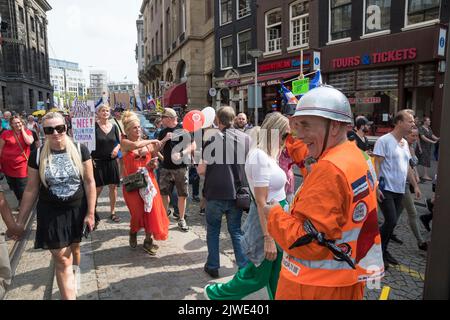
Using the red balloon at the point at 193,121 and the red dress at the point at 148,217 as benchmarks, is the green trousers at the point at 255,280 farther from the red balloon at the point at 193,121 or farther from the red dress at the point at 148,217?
the red balloon at the point at 193,121

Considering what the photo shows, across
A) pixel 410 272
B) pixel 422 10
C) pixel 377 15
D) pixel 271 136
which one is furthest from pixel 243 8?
pixel 271 136

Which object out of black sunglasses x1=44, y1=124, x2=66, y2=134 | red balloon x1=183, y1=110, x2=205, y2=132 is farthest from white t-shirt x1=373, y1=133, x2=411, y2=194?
black sunglasses x1=44, y1=124, x2=66, y2=134

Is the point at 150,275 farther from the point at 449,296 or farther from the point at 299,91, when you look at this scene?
the point at 299,91

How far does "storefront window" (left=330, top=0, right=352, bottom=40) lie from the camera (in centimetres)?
1475

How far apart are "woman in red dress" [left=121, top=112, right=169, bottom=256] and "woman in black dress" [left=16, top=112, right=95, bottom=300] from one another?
4.17ft

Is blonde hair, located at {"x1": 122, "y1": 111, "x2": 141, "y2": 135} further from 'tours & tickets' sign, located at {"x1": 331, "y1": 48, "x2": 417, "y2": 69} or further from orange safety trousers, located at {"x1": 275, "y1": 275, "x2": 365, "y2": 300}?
'tours & tickets' sign, located at {"x1": 331, "y1": 48, "x2": 417, "y2": 69}

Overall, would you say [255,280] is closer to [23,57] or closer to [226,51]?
[226,51]

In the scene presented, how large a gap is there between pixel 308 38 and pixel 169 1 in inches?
1014

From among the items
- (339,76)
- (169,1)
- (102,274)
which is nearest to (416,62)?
(339,76)

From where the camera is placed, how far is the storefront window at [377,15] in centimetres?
Result: 1334

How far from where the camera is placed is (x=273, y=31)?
19562mm

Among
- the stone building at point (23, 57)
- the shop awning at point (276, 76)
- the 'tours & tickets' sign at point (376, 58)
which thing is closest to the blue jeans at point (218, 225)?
the 'tours & tickets' sign at point (376, 58)

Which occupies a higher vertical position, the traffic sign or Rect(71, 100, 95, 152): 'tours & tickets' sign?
the traffic sign

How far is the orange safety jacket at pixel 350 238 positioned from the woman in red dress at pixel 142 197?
276cm
